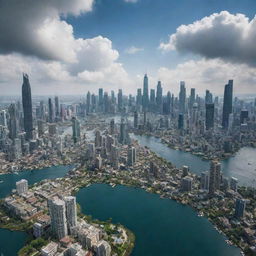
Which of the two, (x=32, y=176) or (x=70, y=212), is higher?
(x=70, y=212)

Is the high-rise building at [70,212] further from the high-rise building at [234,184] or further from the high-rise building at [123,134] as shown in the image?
the high-rise building at [123,134]

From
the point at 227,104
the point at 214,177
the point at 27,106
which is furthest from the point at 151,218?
the point at 227,104

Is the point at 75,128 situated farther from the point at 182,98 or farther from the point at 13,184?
the point at 182,98

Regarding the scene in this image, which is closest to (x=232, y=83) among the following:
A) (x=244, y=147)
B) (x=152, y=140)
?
(x=244, y=147)

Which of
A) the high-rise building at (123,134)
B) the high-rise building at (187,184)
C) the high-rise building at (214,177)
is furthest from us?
the high-rise building at (123,134)

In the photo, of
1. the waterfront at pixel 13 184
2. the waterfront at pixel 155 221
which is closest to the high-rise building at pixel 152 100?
the waterfront at pixel 13 184

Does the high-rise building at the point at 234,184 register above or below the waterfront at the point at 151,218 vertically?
above

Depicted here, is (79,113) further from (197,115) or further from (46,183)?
(46,183)
